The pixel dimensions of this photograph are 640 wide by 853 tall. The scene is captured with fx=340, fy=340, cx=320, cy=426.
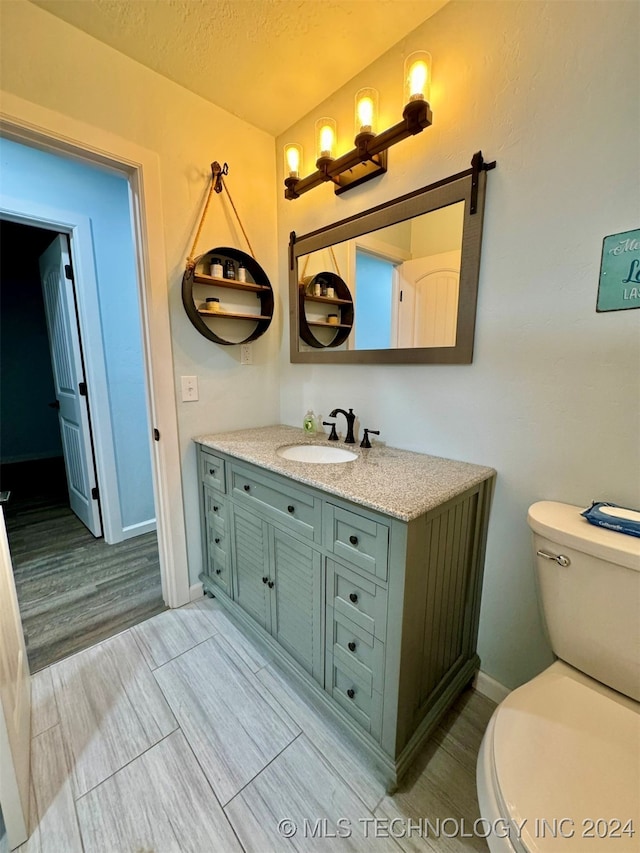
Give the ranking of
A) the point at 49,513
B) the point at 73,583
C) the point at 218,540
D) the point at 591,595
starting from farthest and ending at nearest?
1. the point at 49,513
2. the point at 73,583
3. the point at 218,540
4. the point at 591,595

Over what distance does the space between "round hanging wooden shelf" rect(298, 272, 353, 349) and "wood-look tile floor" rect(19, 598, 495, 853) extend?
5.11ft

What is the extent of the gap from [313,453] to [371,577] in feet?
2.52

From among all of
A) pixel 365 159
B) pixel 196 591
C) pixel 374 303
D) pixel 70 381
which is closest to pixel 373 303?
pixel 374 303

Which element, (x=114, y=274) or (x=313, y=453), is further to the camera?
(x=114, y=274)

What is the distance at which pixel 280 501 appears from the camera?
132 centimetres

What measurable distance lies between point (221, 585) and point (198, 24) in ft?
7.88

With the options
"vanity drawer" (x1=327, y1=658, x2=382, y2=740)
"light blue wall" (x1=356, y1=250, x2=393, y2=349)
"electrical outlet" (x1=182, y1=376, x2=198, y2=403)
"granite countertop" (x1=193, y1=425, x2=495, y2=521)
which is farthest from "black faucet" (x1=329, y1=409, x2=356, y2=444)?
"vanity drawer" (x1=327, y1=658, x2=382, y2=740)

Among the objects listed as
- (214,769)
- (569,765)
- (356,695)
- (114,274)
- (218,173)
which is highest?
(218,173)

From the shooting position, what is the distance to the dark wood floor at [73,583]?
166cm

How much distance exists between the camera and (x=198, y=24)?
4.13 feet

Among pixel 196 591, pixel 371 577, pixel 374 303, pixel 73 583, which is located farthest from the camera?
pixel 73 583

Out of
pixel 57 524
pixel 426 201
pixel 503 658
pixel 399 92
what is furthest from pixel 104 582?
pixel 399 92

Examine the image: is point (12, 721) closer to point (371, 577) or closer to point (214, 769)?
point (214, 769)

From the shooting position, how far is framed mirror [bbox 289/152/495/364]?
1.24 m
